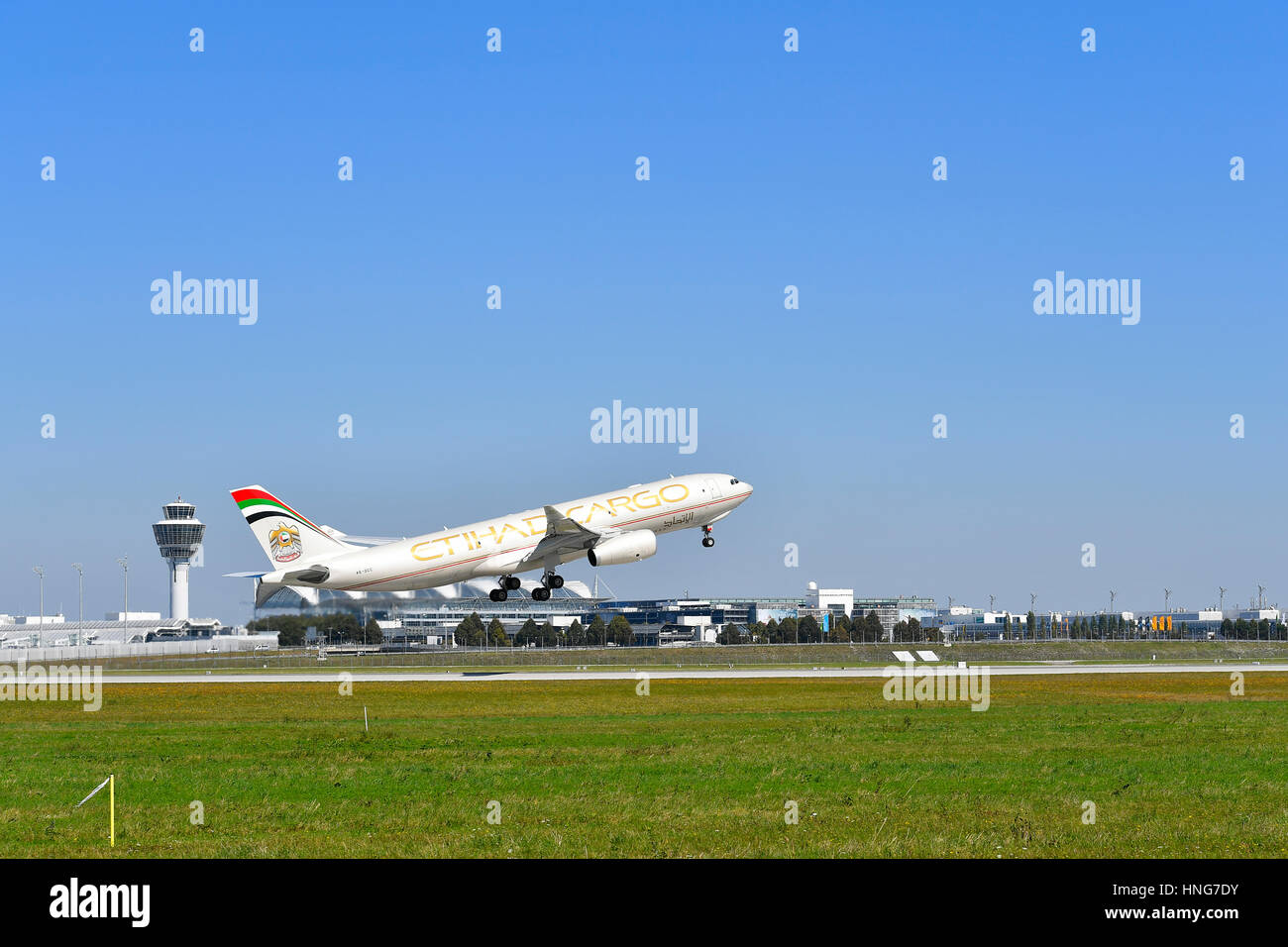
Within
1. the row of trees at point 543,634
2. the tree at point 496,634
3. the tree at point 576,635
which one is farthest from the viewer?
the tree at point 576,635

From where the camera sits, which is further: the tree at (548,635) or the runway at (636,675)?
the tree at (548,635)

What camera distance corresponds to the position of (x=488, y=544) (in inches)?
2522

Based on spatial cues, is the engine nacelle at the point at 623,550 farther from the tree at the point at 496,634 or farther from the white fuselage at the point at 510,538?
the tree at the point at 496,634

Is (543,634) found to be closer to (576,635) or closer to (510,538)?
(576,635)

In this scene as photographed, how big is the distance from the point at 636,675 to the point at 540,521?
35.1 m

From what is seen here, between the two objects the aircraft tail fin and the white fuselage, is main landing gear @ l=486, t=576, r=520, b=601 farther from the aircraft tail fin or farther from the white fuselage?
the aircraft tail fin

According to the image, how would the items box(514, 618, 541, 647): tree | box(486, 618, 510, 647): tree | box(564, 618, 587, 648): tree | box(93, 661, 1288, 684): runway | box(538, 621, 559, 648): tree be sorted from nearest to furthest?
1. box(93, 661, 1288, 684): runway
2. box(486, 618, 510, 647): tree
3. box(538, 621, 559, 648): tree
4. box(514, 618, 541, 647): tree
5. box(564, 618, 587, 648): tree

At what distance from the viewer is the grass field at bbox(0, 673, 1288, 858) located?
27.3m

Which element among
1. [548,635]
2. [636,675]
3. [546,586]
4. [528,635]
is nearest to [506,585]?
[546,586]

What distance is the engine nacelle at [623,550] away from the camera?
64500 mm

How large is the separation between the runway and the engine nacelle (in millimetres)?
28771

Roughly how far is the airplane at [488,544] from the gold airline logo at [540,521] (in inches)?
2.0

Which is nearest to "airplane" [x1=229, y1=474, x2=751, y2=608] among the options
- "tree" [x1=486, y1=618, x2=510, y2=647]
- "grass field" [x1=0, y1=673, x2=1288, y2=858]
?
"grass field" [x1=0, y1=673, x2=1288, y2=858]

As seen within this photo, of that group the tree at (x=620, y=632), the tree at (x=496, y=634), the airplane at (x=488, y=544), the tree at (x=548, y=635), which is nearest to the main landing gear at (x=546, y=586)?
the airplane at (x=488, y=544)
